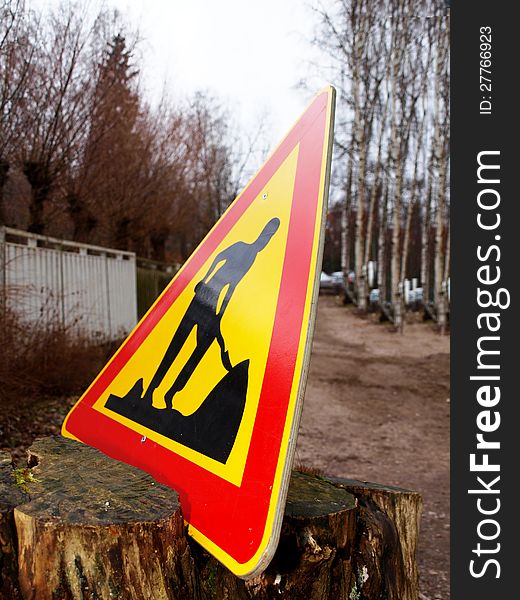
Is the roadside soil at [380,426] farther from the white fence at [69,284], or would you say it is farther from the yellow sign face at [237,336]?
the yellow sign face at [237,336]

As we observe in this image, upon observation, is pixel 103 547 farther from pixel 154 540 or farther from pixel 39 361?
pixel 39 361

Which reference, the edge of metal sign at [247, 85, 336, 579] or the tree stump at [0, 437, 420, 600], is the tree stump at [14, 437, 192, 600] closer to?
the tree stump at [0, 437, 420, 600]

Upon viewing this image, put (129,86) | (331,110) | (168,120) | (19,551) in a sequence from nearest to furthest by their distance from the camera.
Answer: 1. (19,551)
2. (331,110)
3. (129,86)
4. (168,120)

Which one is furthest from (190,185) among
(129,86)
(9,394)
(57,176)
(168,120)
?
(9,394)

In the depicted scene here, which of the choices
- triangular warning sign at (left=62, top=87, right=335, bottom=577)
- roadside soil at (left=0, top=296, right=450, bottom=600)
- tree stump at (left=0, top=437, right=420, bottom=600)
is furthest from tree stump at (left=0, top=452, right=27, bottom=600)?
roadside soil at (left=0, top=296, right=450, bottom=600)

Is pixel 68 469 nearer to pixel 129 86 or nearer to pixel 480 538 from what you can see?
pixel 480 538

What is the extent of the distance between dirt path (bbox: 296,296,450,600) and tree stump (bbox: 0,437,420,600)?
161cm

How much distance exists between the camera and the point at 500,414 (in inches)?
92.0

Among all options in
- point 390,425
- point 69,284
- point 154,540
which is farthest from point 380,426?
point 154,540

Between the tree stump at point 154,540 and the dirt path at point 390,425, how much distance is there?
161cm

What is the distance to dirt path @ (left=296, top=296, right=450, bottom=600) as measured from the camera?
4.23 meters

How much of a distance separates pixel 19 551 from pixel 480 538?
1711 millimetres

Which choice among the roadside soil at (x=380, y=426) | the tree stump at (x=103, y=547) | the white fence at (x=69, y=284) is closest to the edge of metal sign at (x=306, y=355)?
the tree stump at (x=103, y=547)

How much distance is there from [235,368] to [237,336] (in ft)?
0.32
